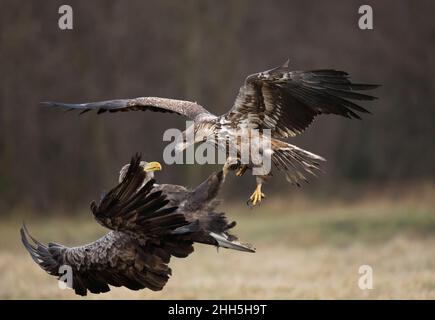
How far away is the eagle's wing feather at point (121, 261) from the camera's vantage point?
7.89 meters

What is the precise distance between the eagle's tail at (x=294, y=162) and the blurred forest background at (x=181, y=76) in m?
12.2

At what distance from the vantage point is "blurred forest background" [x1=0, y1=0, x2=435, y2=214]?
66.6 ft

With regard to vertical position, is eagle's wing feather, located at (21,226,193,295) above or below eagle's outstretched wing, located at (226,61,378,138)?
below

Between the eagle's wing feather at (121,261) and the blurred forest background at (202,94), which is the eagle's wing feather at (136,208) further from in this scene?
the blurred forest background at (202,94)

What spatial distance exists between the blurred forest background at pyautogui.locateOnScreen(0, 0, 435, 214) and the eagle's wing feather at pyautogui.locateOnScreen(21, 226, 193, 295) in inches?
490

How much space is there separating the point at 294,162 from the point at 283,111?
531 mm

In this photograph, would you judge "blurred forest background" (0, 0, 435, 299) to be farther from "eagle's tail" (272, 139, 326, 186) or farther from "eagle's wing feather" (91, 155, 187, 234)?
"eagle's wing feather" (91, 155, 187, 234)

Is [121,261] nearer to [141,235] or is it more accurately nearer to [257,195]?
[141,235]

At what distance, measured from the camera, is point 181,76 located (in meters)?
21.7

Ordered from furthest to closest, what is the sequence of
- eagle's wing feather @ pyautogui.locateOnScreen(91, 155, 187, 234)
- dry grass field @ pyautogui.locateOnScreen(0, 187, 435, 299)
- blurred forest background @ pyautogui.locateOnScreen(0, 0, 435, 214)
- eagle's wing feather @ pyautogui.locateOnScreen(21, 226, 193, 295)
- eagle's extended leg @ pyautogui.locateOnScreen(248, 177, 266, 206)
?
blurred forest background @ pyautogui.locateOnScreen(0, 0, 435, 214) → dry grass field @ pyautogui.locateOnScreen(0, 187, 435, 299) → eagle's extended leg @ pyautogui.locateOnScreen(248, 177, 266, 206) → eagle's wing feather @ pyautogui.locateOnScreen(21, 226, 193, 295) → eagle's wing feather @ pyautogui.locateOnScreen(91, 155, 187, 234)

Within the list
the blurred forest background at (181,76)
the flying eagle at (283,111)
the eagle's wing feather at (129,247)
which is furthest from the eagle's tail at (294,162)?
the blurred forest background at (181,76)

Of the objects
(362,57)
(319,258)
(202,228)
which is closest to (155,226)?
(202,228)

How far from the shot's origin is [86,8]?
20328 mm

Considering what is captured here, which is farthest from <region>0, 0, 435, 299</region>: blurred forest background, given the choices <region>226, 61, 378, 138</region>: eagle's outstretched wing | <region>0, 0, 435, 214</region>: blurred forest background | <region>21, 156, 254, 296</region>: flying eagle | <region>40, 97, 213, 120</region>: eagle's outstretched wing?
<region>21, 156, 254, 296</region>: flying eagle
